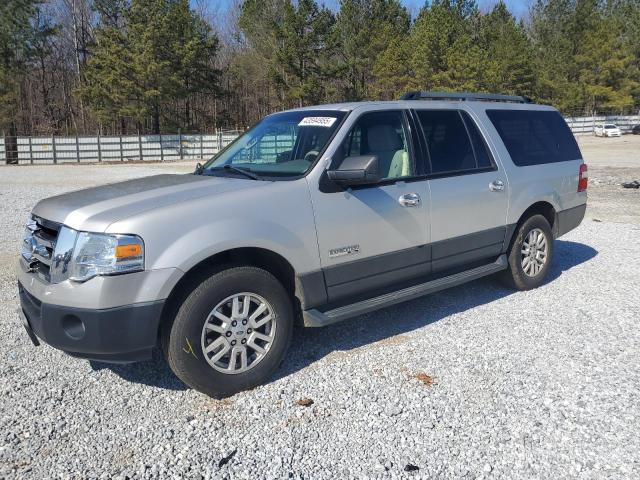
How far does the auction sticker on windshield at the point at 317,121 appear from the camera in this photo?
13.9 ft

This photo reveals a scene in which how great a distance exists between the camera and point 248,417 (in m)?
3.35

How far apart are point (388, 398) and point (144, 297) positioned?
64.0 inches

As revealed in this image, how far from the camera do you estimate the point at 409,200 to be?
4.34 metres

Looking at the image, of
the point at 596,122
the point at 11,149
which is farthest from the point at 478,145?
the point at 596,122

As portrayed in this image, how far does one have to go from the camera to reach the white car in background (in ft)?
167

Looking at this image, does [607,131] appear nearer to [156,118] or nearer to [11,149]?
→ [156,118]

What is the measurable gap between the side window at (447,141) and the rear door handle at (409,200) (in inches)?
14.2

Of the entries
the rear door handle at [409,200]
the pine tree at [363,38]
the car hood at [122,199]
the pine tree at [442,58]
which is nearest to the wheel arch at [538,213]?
the rear door handle at [409,200]

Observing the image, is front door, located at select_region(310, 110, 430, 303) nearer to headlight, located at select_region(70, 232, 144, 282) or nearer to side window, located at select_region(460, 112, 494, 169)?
side window, located at select_region(460, 112, 494, 169)

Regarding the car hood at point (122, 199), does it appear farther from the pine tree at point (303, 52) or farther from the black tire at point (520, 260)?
the pine tree at point (303, 52)

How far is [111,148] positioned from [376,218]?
3427 centimetres

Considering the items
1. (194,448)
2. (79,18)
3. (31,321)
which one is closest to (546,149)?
(194,448)

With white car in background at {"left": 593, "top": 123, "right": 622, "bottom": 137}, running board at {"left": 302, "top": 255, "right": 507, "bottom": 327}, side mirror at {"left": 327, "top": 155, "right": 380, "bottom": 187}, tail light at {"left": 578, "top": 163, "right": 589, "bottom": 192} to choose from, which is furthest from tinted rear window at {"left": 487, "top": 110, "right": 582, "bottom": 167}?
white car in background at {"left": 593, "top": 123, "right": 622, "bottom": 137}

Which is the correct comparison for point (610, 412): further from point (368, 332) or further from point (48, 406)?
point (48, 406)
